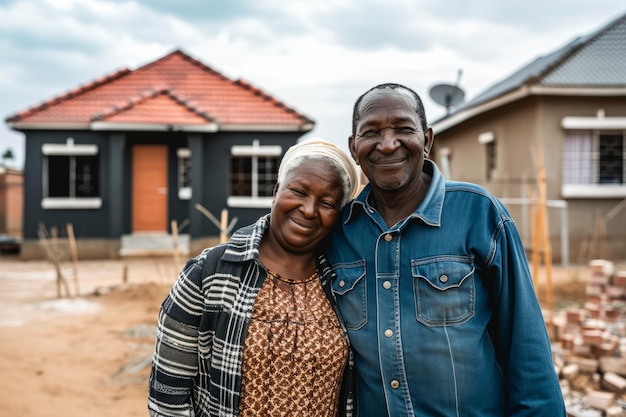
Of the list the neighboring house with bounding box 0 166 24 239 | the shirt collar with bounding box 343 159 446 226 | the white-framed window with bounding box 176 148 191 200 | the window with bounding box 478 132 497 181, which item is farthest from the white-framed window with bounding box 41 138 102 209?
the shirt collar with bounding box 343 159 446 226

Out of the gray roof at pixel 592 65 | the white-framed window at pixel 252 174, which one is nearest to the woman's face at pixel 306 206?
the gray roof at pixel 592 65

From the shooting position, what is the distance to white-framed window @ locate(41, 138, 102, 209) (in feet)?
46.0

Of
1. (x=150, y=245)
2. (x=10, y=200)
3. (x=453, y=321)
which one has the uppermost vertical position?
(x=10, y=200)

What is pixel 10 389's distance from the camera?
4766mm

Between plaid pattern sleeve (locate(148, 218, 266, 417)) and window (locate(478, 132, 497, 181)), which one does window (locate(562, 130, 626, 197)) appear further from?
plaid pattern sleeve (locate(148, 218, 266, 417))

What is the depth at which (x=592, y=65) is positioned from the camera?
12125mm

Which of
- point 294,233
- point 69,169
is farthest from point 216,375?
point 69,169

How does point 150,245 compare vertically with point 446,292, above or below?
below

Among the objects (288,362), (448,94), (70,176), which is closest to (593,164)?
(448,94)

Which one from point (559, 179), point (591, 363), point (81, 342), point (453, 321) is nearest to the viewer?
point (453, 321)

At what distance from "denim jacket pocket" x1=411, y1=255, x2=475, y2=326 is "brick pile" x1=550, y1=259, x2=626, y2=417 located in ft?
9.36

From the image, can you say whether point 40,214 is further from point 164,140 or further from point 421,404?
point 421,404

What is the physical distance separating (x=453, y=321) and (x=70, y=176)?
14.3 meters

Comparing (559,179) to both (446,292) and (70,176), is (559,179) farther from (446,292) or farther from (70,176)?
(70,176)
